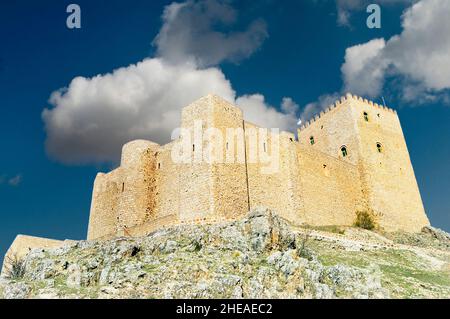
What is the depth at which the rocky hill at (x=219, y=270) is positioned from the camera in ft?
44.7

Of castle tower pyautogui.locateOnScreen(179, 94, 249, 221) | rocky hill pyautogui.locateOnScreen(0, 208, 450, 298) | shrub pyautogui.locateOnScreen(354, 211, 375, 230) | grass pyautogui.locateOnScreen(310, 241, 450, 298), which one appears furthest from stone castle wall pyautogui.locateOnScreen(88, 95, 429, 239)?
grass pyautogui.locateOnScreen(310, 241, 450, 298)

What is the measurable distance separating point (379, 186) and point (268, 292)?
2267cm

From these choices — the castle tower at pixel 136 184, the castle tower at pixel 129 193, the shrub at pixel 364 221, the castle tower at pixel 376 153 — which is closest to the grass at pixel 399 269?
the shrub at pixel 364 221

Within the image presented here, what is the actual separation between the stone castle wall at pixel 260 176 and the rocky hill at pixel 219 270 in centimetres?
386

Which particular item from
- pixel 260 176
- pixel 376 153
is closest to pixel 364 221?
pixel 376 153

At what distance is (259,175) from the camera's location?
1008 inches

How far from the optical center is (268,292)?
13.8m

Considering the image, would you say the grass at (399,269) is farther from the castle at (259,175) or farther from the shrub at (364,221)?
the shrub at (364,221)

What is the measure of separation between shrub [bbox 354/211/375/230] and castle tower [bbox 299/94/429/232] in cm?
85

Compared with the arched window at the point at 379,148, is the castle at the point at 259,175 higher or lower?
lower

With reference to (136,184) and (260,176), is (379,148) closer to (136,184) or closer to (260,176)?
(260,176)

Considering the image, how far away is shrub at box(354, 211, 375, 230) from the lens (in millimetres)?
30531
